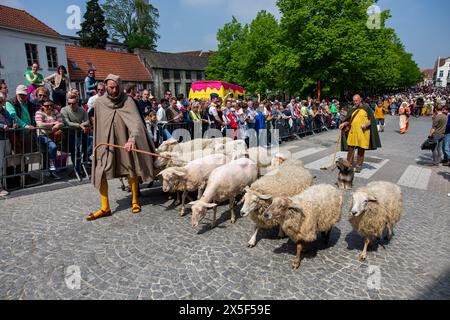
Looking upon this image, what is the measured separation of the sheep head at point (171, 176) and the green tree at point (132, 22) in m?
55.5

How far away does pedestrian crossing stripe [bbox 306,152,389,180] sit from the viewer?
8727mm

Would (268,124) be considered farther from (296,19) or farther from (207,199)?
(296,19)

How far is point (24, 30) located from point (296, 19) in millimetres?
26377

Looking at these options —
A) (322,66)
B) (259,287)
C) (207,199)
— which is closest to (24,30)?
(322,66)

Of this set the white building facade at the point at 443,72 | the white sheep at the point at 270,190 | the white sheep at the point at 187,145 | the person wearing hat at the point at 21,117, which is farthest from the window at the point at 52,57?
the white building facade at the point at 443,72

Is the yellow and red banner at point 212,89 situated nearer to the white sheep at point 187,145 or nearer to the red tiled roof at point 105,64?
the red tiled roof at point 105,64

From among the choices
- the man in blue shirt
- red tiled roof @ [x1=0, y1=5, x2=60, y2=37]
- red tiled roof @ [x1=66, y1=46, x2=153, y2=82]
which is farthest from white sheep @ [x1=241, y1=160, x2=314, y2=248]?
red tiled roof @ [x1=66, y1=46, x2=153, y2=82]

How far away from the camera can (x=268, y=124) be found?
1350 centimetres

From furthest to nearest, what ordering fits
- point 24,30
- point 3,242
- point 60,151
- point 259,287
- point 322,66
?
point 322,66, point 24,30, point 60,151, point 3,242, point 259,287

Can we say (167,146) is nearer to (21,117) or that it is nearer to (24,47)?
(21,117)

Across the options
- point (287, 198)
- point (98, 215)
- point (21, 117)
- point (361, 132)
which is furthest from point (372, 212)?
point (21, 117)

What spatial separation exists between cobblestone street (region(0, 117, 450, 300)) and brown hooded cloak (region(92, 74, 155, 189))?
2.94 feet

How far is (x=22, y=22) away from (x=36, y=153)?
93.6ft

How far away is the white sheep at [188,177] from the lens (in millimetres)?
5480
